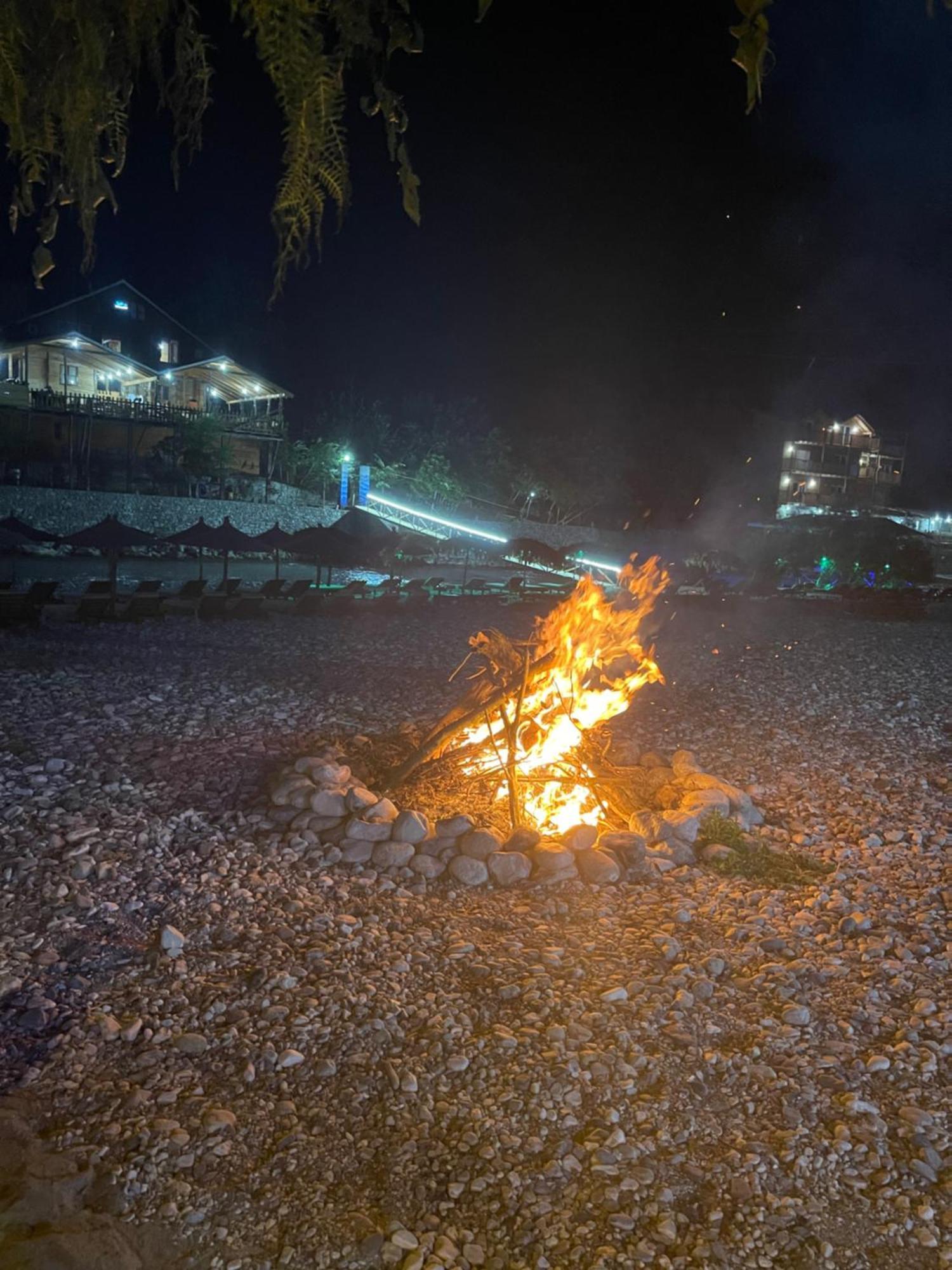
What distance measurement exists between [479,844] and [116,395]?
152 feet

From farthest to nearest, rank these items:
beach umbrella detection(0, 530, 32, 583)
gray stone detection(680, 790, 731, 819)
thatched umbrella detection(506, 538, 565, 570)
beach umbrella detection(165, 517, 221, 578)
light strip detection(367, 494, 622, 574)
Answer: light strip detection(367, 494, 622, 574)
thatched umbrella detection(506, 538, 565, 570)
beach umbrella detection(0, 530, 32, 583)
beach umbrella detection(165, 517, 221, 578)
gray stone detection(680, 790, 731, 819)

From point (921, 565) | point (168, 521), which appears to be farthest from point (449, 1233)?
point (921, 565)

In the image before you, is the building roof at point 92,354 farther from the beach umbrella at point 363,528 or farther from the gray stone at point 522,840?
the gray stone at point 522,840

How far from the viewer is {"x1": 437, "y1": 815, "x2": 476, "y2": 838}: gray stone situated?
7152mm

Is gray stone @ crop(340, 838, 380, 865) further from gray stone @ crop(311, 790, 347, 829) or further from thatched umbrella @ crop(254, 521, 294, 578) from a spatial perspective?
thatched umbrella @ crop(254, 521, 294, 578)

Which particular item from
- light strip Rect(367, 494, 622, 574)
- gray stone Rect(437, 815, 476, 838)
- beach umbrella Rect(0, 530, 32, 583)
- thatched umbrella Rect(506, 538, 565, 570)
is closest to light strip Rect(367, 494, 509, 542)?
light strip Rect(367, 494, 622, 574)

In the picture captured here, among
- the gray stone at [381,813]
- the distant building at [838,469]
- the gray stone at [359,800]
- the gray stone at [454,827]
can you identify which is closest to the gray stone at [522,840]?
the gray stone at [454,827]

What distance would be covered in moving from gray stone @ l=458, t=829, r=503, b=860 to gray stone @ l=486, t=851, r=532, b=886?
6 centimetres

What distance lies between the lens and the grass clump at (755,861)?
7129mm

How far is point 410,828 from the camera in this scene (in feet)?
23.3

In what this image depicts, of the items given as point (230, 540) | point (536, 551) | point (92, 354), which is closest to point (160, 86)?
point (230, 540)

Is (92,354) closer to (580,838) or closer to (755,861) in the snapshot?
(580,838)

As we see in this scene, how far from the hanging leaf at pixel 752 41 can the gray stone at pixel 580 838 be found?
610 cm

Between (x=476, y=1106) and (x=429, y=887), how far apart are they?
2523 millimetres
